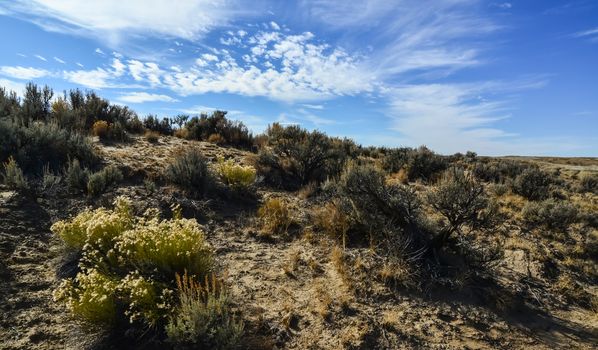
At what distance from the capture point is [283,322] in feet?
14.4

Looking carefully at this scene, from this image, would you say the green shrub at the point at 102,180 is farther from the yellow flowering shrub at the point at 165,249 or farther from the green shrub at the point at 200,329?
the green shrub at the point at 200,329

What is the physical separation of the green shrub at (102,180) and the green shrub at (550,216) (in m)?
9.17

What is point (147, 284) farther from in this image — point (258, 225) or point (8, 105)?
point (8, 105)

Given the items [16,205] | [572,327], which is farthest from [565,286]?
[16,205]

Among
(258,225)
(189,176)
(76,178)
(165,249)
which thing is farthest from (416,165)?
(165,249)

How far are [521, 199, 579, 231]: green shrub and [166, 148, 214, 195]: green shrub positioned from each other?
24.5 ft

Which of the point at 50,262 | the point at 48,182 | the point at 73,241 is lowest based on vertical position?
the point at 50,262

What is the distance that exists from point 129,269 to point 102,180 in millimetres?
3344

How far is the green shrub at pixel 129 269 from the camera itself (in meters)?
3.81

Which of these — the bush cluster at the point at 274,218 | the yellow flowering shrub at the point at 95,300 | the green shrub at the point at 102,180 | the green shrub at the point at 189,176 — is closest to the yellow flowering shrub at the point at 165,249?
the yellow flowering shrub at the point at 95,300

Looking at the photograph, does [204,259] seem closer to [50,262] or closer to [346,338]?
[346,338]

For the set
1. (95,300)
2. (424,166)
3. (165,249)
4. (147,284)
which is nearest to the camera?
(95,300)

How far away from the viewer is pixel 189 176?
8133 mm

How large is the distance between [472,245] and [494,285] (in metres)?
1.00
